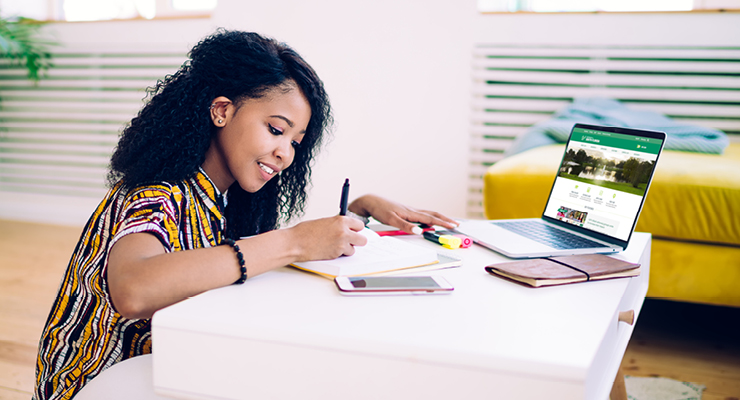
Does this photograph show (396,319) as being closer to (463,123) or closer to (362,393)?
(362,393)

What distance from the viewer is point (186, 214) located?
33.5 inches

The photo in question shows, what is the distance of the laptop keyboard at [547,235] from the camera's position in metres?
1.00

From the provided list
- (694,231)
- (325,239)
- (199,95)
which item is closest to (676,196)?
(694,231)

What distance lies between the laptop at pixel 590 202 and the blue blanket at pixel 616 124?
1.02 metres

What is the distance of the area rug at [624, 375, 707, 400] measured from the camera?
1323 mm

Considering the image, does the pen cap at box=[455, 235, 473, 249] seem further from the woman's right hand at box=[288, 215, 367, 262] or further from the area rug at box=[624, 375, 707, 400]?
the area rug at box=[624, 375, 707, 400]

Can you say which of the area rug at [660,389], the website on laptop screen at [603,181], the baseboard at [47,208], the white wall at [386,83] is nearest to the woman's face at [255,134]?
the website on laptop screen at [603,181]

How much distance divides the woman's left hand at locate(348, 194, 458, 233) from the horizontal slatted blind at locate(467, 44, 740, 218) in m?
1.60

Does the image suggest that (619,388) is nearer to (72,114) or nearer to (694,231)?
(694,231)

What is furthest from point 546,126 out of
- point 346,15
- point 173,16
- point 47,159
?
point 47,159

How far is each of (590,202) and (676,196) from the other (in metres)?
0.60

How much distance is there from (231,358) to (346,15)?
2.47 m

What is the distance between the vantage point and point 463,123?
2.71 metres

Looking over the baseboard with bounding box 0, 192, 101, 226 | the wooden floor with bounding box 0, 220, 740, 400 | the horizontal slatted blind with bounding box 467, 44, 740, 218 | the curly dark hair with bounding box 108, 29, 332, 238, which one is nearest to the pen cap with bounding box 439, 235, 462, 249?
the curly dark hair with bounding box 108, 29, 332, 238
